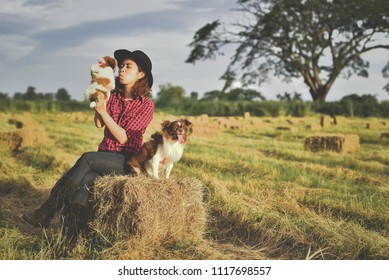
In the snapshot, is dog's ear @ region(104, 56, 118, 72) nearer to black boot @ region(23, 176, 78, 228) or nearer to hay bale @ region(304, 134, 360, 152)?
black boot @ region(23, 176, 78, 228)

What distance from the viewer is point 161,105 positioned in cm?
792

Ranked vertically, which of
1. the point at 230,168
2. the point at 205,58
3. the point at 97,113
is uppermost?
the point at 205,58

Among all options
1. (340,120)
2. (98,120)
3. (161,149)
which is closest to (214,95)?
(340,120)

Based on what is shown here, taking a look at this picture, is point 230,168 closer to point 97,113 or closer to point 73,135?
point 97,113

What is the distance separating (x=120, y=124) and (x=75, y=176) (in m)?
0.49

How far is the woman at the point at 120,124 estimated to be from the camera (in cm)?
305

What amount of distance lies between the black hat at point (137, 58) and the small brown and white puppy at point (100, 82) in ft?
0.77

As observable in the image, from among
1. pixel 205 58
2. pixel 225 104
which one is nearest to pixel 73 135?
pixel 205 58

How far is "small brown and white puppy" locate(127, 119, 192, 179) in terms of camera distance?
3.01m

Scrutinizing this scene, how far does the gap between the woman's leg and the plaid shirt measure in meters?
0.13

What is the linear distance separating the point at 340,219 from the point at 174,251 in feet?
4.11

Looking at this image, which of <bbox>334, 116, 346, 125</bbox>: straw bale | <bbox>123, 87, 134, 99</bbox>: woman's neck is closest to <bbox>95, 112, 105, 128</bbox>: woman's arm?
<bbox>123, 87, 134, 99</bbox>: woman's neck

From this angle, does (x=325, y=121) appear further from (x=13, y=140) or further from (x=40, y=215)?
(x=40, y=215)

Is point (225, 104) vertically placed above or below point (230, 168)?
above
